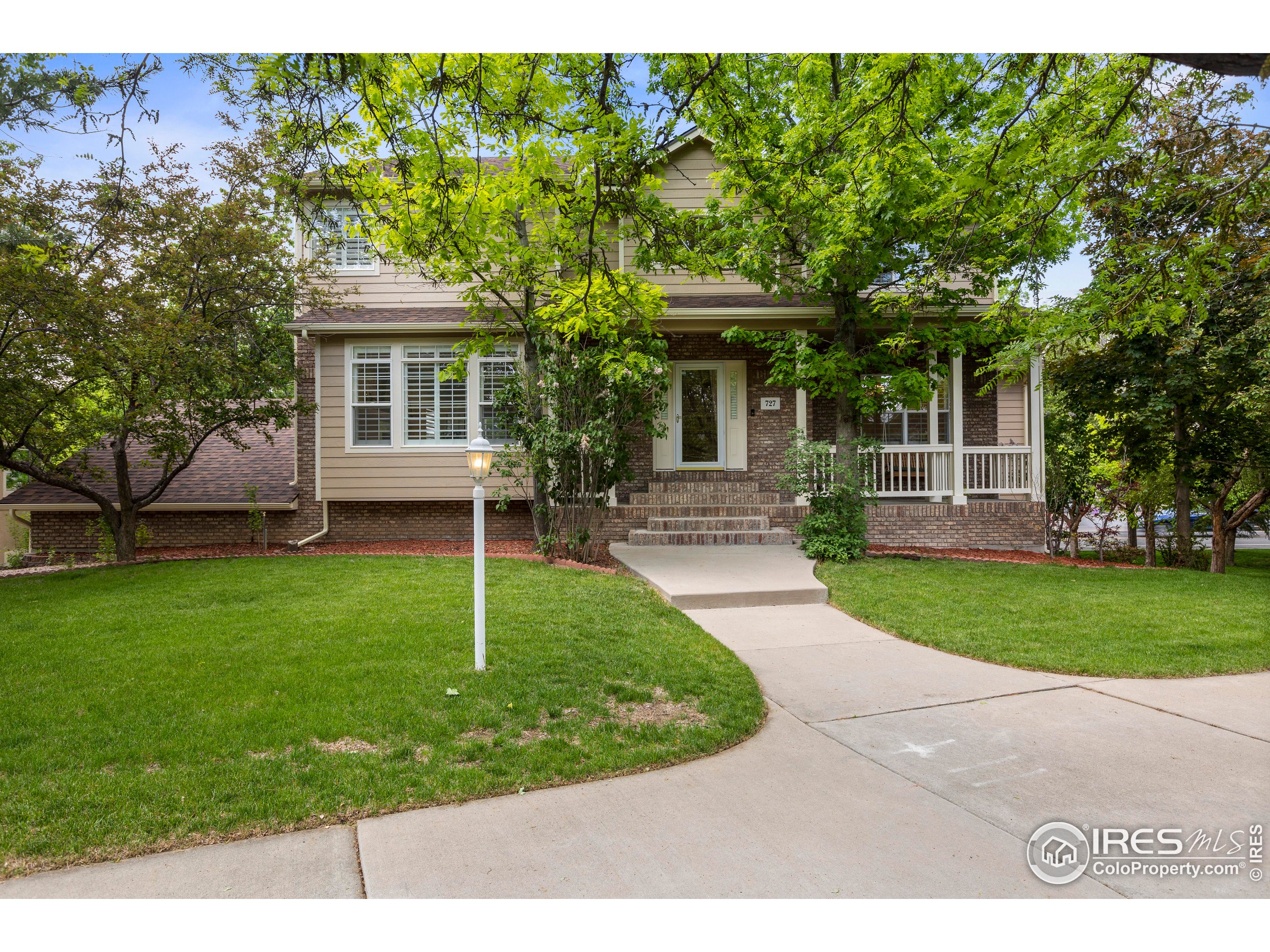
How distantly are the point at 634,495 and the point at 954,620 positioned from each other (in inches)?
220

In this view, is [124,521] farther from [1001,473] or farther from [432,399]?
[1001,473]

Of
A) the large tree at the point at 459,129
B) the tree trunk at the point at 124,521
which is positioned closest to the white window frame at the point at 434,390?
the tree trunk at the point at 124,521

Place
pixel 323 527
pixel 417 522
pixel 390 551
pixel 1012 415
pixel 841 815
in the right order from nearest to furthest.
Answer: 1. pixel 841 815
2. pixel 390 551
3. pixel 323 527
4. pixel 417 522
5. pixel 1012 415

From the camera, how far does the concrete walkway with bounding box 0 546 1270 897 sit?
2.39 metres

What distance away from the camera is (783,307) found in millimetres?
10859

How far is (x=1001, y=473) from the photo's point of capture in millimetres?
11445

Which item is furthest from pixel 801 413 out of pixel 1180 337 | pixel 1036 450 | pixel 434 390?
pixel 434 390

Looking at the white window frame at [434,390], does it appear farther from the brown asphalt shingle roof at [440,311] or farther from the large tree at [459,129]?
the large tree at [459,129]

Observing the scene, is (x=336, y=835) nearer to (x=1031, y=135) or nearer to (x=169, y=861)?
→ (x=169, y=861)

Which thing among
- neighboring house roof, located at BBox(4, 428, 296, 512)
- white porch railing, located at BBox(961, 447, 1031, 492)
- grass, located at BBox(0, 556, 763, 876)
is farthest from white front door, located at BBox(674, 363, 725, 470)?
neighboring house roof, located at BBox(4, 428, 296, 512)

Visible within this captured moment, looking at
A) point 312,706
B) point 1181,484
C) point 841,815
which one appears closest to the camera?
point 841,815

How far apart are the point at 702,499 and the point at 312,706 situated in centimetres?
765

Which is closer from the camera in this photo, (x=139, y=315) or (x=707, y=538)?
(x=139, y=315)

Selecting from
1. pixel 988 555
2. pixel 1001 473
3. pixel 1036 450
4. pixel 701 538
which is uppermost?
pixel 1036 450
